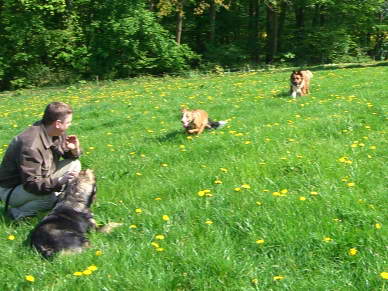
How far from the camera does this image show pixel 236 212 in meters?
4.84

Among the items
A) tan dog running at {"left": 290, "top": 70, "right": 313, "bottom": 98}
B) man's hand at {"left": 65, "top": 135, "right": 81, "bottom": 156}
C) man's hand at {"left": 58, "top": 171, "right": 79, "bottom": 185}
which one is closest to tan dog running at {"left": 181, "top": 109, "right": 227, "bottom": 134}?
man's hand at {"left": 65, "top": 135, "right": 81, "bottom": 156}

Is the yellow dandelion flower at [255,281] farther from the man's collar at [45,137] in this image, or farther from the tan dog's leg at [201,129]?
the tan dog's leg at [201,129]

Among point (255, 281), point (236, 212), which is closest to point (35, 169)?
point (236, 212)

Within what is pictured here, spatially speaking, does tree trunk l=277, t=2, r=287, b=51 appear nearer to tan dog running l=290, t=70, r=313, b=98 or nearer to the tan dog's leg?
tan dog running l=290, t=70, r=313, b=98

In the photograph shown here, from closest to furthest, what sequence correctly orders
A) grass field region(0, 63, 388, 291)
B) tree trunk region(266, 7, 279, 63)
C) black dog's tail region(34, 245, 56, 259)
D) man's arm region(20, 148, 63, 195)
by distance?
grass field region(0, 63, 388, 291) → black dog's tail region(34, 245, 56, 259) → man's arm region(20, 148, 63, 195) → tree trunk region(266, 7, 279, 63)

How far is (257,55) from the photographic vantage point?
36.8 metres

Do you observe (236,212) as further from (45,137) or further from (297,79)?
(297,79)

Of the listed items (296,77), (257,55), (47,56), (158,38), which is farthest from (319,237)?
(257,55)

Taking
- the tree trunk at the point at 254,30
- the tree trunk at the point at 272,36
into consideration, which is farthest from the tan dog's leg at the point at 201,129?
the tree trunk at the point at 254,30

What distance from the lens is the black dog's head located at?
5.01 meters

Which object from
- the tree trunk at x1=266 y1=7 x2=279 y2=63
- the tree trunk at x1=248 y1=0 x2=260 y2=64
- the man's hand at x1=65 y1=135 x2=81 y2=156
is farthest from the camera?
the tree trunk at x1=248 y1=0 x2=260 y2=64

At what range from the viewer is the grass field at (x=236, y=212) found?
12.6ft

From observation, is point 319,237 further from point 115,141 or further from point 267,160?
point 115,141

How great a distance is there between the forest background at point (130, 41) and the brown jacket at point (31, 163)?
891 inches
